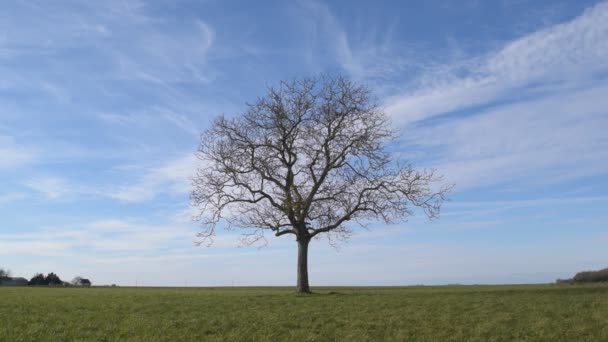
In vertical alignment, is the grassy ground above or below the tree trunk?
below

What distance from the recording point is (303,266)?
36.2 metres

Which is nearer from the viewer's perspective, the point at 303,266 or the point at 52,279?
the point at 303,266

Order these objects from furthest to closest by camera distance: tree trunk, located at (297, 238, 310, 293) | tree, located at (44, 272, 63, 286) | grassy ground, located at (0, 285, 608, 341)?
1. tree, located at (44, 272, 63, 286)
2. tree trunk, located at (297, 238, 310, 293)
3. grassy ground, located at (0, 285, 608, 341)

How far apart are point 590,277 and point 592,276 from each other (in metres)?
0.18

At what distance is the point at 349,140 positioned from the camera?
37.9 metres

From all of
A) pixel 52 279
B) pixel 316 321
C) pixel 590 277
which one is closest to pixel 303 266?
pixel 316 321

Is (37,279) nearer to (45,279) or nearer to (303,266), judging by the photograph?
(45,279)

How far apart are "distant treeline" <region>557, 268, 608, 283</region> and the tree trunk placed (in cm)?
2402

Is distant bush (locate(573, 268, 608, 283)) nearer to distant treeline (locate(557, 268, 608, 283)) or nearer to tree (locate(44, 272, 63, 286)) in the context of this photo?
distant treeline (locate(557, 268, 608, 283))

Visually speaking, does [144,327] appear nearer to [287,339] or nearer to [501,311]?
[287,339]

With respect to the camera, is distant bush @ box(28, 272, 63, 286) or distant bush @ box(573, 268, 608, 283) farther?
distant bush @ box(28, 272, 63, 286)

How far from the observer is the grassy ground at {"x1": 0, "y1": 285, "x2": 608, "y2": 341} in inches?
656

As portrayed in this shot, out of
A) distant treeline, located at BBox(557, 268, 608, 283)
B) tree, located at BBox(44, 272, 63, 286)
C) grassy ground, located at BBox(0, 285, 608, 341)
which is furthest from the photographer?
tree, located at BBox(44, 272, 63, 286)

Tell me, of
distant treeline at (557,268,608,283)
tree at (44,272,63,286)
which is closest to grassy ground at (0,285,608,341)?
distant treeline at (557,268,608,283)
